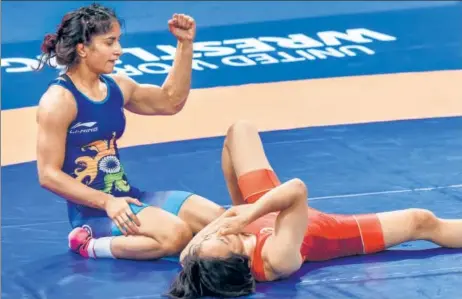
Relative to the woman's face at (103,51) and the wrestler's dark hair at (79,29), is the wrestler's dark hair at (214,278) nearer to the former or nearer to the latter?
the woman's face at (103,51)

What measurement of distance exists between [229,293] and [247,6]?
6616 millimetres

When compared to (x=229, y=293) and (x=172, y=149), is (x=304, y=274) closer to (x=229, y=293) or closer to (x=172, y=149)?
(x=229, y=293)

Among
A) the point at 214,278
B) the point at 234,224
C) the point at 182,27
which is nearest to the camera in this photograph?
the point at 214,278

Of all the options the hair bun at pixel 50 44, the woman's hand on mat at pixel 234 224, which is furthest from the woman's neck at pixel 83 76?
the woman's hand on mat at pixel 234 224

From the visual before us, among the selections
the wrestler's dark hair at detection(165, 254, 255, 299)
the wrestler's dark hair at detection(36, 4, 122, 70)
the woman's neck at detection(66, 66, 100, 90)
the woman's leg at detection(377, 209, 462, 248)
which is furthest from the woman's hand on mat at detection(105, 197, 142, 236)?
the woman's leg at detection(377, 209, 462, 248)

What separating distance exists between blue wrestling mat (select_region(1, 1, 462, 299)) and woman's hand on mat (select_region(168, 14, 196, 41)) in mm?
1108

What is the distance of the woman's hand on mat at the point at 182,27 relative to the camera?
23.0 ft

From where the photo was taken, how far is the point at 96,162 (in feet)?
22.3

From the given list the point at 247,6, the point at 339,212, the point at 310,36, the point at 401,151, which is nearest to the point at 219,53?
the point at 310,36

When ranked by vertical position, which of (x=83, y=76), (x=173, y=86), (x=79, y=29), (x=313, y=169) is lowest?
(x=313, y=169)

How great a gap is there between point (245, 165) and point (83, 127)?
0.96 m

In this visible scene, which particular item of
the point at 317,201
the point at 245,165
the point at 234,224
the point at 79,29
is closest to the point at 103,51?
the point at 79,29

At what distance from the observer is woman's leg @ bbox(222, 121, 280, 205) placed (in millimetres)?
6805

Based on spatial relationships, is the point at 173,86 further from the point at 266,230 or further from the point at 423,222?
the point at 423,222
